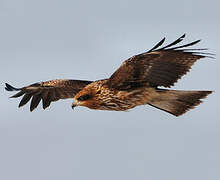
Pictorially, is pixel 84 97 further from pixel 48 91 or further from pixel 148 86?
pixel 48 91

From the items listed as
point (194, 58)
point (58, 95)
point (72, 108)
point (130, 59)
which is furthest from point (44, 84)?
point (194, 58)

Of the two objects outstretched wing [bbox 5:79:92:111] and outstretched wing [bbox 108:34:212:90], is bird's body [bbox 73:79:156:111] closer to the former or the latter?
outstretched wing [bbox 108:34:212:90]

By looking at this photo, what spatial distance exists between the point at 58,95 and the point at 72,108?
232 cm

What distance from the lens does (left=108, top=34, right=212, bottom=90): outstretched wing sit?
11875 mm

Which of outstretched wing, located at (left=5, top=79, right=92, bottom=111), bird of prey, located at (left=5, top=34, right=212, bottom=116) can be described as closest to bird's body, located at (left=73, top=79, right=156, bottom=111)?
bird of prey, located at (left=5, top=34, right=212, bottom=116)

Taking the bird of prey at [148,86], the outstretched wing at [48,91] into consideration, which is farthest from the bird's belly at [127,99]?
the outstretched wing at [48,91]

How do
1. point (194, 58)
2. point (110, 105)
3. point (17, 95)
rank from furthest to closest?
point (17, 95)
point (110, 105)
point (194, 58)

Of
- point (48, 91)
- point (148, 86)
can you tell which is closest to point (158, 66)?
point (148, 86)

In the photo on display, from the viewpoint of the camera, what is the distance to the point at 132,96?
41.9 feet

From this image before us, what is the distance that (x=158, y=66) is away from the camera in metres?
12.1

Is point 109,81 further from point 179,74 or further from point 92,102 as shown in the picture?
point 179,74

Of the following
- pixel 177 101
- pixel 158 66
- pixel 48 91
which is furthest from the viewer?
pixel 48 91

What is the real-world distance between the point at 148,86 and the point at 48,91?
125 inches

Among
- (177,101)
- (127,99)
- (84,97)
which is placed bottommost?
(177,101)
